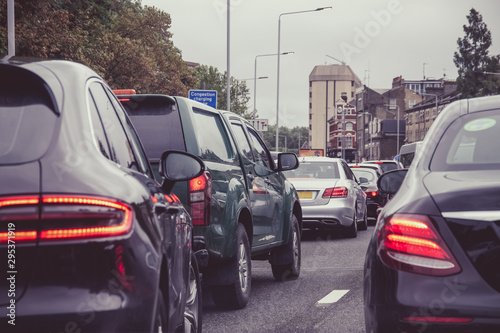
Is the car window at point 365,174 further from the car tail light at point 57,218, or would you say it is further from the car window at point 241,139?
the car tail light at point 57,218

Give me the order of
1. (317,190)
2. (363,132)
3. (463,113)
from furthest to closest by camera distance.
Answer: (363,132)
(317,190)
(463,113)

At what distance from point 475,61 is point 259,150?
78520mm

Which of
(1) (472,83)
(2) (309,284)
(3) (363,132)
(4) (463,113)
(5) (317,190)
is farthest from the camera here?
(3) (363,132)

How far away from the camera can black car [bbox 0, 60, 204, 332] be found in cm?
287

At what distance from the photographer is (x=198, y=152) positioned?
7.34m

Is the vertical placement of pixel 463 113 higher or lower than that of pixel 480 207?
higher

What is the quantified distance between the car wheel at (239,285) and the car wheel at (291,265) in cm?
201

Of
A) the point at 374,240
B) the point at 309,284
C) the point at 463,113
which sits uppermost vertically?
the point at 463,113

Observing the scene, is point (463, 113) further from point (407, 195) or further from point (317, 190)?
point (317, 190)

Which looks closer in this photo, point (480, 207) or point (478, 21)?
point (480, 207)

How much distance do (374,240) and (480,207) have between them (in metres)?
0.58

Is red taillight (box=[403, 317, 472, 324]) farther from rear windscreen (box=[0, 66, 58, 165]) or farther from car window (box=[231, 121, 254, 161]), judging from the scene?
car window (box=[231, 121, 254, 161])

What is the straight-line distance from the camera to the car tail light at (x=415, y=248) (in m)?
3.50

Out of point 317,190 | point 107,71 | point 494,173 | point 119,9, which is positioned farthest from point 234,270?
point 119,9
